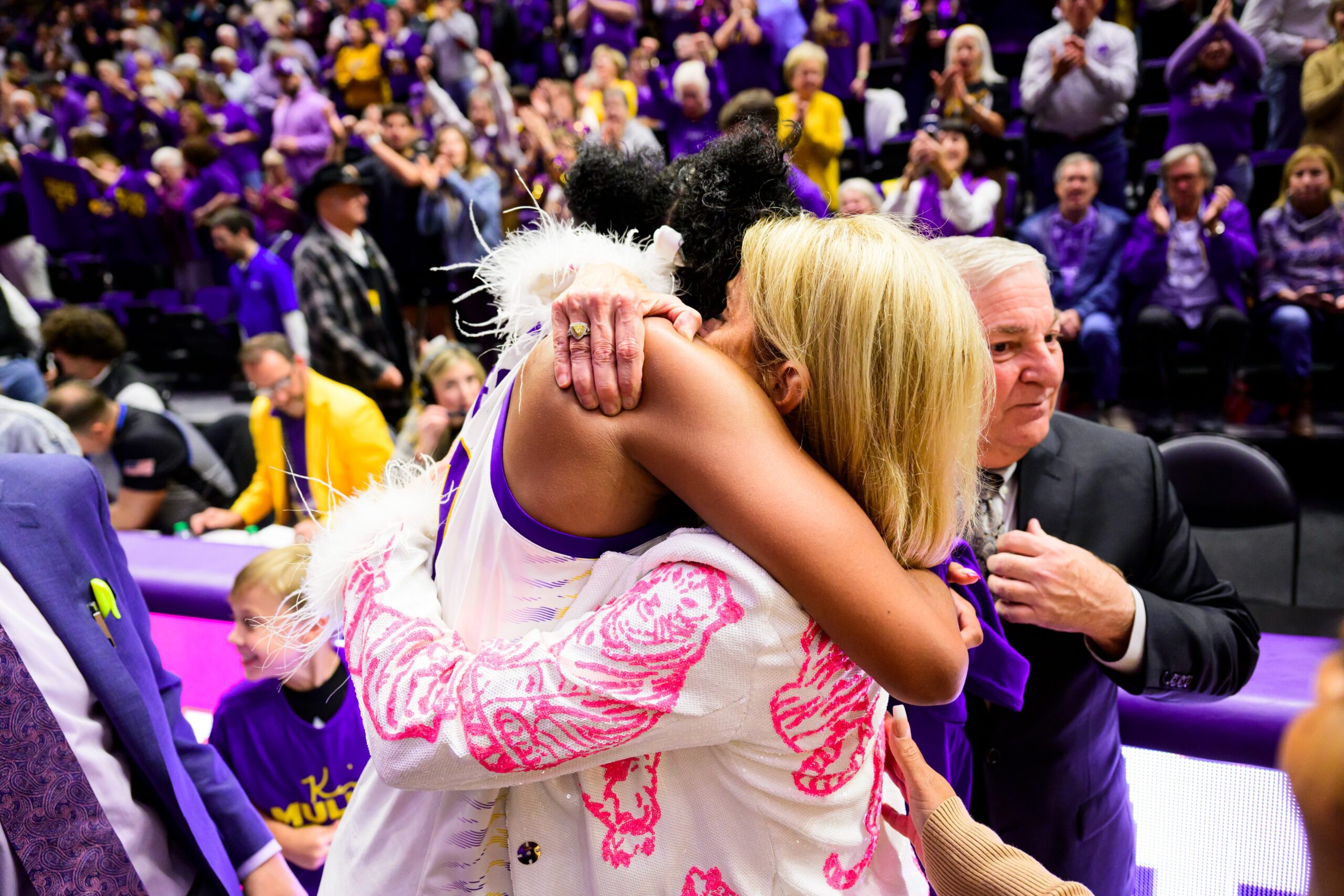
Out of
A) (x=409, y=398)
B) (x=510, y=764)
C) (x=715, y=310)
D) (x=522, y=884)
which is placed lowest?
(x=409, y=398)

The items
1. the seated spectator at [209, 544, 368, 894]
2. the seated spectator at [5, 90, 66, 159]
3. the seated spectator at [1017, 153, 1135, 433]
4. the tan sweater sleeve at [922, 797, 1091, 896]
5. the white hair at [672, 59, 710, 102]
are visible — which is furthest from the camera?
the seated spectator at [5, 90, 66, 159]

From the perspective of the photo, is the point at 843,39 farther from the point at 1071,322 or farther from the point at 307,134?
the point at 307,134

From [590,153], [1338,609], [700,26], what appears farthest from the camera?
[700,26]

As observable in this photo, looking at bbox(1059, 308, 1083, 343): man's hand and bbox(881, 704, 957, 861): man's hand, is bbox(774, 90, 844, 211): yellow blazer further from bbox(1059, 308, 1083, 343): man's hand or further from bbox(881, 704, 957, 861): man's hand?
bbox(881, 704, 957, 861): man's hand

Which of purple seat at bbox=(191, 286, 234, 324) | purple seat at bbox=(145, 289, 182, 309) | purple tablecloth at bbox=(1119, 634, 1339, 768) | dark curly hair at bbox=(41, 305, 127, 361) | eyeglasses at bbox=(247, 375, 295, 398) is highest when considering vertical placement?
purple tablecloth at bbox=(1119, 634, 1339, 768)

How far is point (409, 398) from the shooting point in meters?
5.32

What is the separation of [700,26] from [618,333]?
727cm

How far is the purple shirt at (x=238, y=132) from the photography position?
8625 mm

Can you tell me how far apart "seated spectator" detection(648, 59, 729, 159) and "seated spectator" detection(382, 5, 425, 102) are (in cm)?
260

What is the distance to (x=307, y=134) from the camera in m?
7.82

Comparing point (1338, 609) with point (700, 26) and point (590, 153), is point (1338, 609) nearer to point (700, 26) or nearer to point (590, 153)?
point (590, 153)

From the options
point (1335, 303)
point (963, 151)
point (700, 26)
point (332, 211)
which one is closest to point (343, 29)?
point (700, 26)

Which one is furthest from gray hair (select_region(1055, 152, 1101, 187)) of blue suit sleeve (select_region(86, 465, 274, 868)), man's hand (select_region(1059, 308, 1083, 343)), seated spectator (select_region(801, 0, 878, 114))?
blue suit sleeve (select_region(86, 465, 274, 868))

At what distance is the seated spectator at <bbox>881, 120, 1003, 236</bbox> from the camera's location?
A: 4961mm
